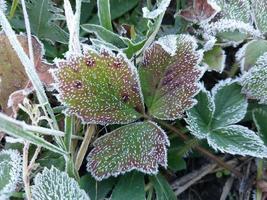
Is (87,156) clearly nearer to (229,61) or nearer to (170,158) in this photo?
(170,158)

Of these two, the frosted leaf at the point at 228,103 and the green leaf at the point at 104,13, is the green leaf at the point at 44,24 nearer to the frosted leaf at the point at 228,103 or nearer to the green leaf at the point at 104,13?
the green leaf at the point at 104,13

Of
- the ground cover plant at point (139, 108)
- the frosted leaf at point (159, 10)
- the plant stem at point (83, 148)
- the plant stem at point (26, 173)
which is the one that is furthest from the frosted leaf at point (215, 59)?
the plant stem at point (26, 173)

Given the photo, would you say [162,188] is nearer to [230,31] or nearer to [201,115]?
[201,115]

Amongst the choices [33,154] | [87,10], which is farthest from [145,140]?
[87,10]

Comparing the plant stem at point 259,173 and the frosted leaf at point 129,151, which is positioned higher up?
the frosted leaf at point 129,151

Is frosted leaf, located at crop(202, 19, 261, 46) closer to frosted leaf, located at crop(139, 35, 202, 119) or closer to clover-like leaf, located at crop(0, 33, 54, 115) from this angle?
frosted leaf, located at crop(139, 35, 202, 119)
